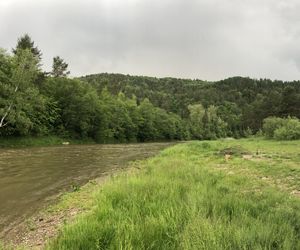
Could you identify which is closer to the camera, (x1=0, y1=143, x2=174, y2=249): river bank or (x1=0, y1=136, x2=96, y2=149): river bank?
(x1=0, y1=143, x2=174, y2=249): river bank

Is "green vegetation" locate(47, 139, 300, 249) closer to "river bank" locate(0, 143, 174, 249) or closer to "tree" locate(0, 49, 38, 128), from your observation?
"river bank" locate(0, 143, 174, 249)

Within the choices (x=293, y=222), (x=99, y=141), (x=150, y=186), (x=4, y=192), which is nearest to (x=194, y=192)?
(x=150, y=186)

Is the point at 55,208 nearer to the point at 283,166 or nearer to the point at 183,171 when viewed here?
the point at 183,171

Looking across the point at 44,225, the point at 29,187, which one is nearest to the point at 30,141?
the point at 29,187

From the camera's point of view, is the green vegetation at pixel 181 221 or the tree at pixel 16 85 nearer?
the green vegetation at pixel 181 221

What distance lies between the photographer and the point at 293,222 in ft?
25.4

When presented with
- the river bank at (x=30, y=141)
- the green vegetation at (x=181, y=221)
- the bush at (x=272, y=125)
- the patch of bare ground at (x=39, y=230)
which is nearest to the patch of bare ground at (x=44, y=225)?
the patch of bare ground at (x=39, y=230)

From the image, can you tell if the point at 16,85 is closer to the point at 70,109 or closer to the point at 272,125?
the point at 70,109

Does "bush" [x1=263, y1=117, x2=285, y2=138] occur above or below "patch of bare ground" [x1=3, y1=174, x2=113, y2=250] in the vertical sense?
above

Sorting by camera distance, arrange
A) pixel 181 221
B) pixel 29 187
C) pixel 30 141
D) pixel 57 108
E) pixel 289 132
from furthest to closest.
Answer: pixel 57 108
pixel 289 132
pixel 30 141
pixel 29 187
pixel 181 221

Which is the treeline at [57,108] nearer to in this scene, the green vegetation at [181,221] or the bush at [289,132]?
the bush at [289,132]

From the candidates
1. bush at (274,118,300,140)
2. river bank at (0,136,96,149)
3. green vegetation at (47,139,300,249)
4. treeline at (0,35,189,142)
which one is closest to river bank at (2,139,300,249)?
green vegetation at (47,139,300,249)

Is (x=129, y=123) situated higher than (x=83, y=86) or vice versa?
(x=83, y=86)

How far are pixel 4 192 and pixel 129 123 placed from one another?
77156mm
